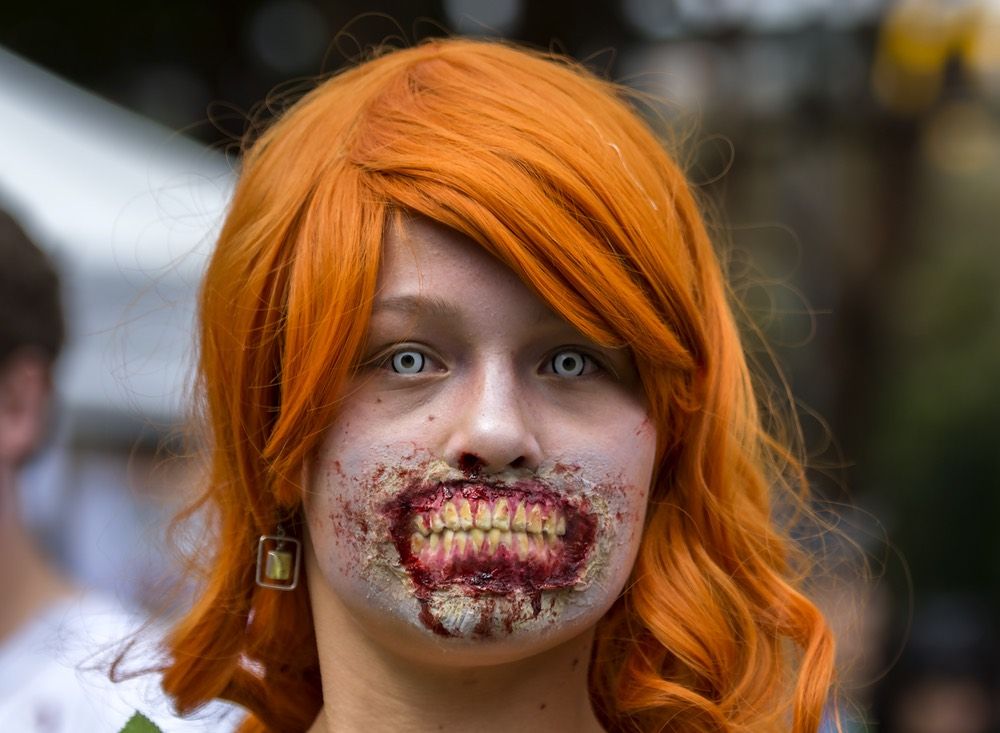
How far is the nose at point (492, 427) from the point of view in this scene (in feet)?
5.63

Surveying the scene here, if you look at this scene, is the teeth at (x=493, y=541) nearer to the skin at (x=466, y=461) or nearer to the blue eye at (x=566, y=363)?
the skin at (x=466, y=461)

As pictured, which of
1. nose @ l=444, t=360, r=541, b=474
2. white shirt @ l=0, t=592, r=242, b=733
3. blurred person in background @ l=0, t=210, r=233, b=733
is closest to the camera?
nose @ l=444, t=360, r=541, b=474

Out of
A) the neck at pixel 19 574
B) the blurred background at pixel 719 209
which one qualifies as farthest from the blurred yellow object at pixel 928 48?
the neck at pixel 19 574

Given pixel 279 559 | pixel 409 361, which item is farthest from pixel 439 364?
pixel 279 559

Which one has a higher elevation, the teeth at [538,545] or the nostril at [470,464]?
the nostril at [470,464]

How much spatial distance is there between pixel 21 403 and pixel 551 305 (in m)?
2.04

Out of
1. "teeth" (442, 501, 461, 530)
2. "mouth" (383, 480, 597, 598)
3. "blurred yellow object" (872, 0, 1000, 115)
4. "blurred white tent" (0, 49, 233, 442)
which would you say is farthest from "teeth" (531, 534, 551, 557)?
"blurred yellow object" (872, 0, 1000, 115)

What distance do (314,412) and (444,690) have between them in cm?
44

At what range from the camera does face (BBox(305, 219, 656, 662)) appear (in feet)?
5.73

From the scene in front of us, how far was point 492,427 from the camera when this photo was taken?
67.5 inches

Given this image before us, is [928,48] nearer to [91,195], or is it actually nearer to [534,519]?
[91,195]

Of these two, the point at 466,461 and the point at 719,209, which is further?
the point at 719,209

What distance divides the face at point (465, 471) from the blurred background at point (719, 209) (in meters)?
0.55

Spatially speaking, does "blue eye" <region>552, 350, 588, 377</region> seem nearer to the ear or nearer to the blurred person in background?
the blurred person in background
